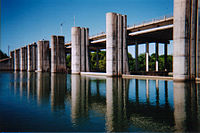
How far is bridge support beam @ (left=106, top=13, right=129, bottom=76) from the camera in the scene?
4572 centimetres

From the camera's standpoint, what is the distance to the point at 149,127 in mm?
9336

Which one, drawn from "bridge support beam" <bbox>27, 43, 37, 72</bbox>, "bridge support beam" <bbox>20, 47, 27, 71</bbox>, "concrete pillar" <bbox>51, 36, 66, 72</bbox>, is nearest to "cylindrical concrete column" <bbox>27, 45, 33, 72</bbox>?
"bridge support beam" <bbox>27, 43, 37, 72</bbox>

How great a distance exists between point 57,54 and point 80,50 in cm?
1858

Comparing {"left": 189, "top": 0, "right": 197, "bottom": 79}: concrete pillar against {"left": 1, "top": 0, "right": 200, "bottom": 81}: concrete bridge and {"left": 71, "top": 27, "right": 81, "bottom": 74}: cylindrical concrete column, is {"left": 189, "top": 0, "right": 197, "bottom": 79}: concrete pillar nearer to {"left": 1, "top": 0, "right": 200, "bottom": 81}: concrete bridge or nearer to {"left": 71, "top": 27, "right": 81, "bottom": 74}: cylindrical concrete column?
{"left": 1, "top": 0, "right": 200, "bottom": 81}: concrete bridge

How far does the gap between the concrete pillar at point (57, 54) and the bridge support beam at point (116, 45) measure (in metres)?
35.8

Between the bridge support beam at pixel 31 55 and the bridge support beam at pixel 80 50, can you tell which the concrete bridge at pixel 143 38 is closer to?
the bridge support beam at pixel 80 50

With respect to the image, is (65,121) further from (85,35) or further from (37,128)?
(85,35)

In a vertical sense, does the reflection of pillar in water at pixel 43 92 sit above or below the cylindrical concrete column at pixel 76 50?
below

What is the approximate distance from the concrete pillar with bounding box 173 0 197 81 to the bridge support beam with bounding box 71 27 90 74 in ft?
113

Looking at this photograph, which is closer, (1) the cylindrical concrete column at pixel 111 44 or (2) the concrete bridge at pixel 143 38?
(2) the concrete bridge at pixel 143 38

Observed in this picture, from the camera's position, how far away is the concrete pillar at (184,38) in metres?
32.0

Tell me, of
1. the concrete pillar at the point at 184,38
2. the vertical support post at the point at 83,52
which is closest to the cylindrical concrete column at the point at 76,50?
the vertical support post at the point at 83,52

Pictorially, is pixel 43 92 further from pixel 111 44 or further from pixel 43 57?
pixel 43 57

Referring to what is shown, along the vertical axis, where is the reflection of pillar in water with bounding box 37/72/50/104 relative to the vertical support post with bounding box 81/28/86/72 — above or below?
below
